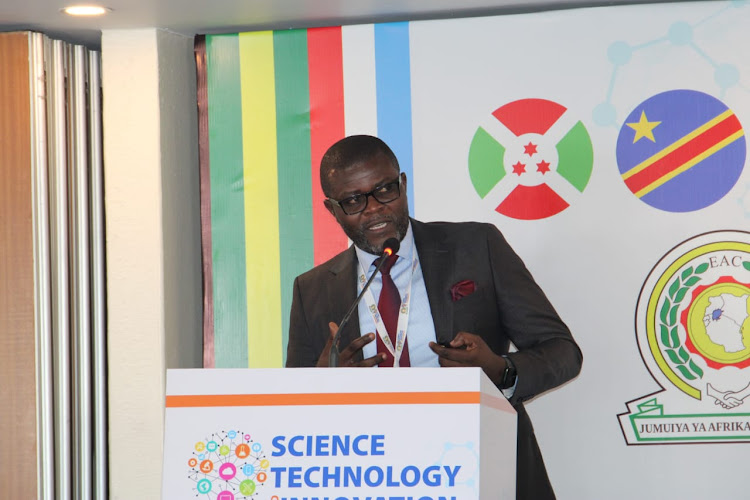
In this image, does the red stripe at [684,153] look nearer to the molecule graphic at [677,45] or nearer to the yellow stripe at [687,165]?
the yellow stripe at [687,165]

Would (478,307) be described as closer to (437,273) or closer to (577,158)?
(437,273)

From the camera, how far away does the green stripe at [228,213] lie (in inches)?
182

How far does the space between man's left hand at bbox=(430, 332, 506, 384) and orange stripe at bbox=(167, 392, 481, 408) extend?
391mm

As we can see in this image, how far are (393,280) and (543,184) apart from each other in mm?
1415

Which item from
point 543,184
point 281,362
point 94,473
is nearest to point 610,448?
point 543,184

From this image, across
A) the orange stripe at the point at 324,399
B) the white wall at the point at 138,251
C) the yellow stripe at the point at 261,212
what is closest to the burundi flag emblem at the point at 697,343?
the yellow stripe at the point at 261,212

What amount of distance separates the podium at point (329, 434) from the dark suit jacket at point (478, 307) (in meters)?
0.95

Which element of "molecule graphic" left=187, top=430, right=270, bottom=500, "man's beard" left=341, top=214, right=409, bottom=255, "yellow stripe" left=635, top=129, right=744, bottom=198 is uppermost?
"yellow stripe" left=635, top=129, right=744, bottom=198

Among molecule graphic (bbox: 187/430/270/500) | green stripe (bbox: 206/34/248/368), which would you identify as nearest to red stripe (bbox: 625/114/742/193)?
green stripe (bbox: 206/34/248/368)

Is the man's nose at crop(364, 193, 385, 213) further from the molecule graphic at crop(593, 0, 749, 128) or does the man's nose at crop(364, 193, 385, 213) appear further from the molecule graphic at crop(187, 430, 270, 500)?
the molecule graphic at crop(593, 0, 749, 128)

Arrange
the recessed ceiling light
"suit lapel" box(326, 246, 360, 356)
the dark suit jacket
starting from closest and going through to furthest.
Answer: the dark suit jacket, "suit lapel" box(326, 246, 360, 356), the recessed ceiling light

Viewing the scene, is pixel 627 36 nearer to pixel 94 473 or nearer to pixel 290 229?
pixel 290 229

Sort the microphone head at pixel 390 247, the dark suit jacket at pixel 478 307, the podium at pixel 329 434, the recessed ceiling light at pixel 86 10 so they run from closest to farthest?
the podium at pixel 329 434 → the microphone head at pixel 390 247 → the dark suit jacket at pixel 478 307 → the recessed ceiling light at pixel 86 10

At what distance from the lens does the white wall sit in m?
4.55
